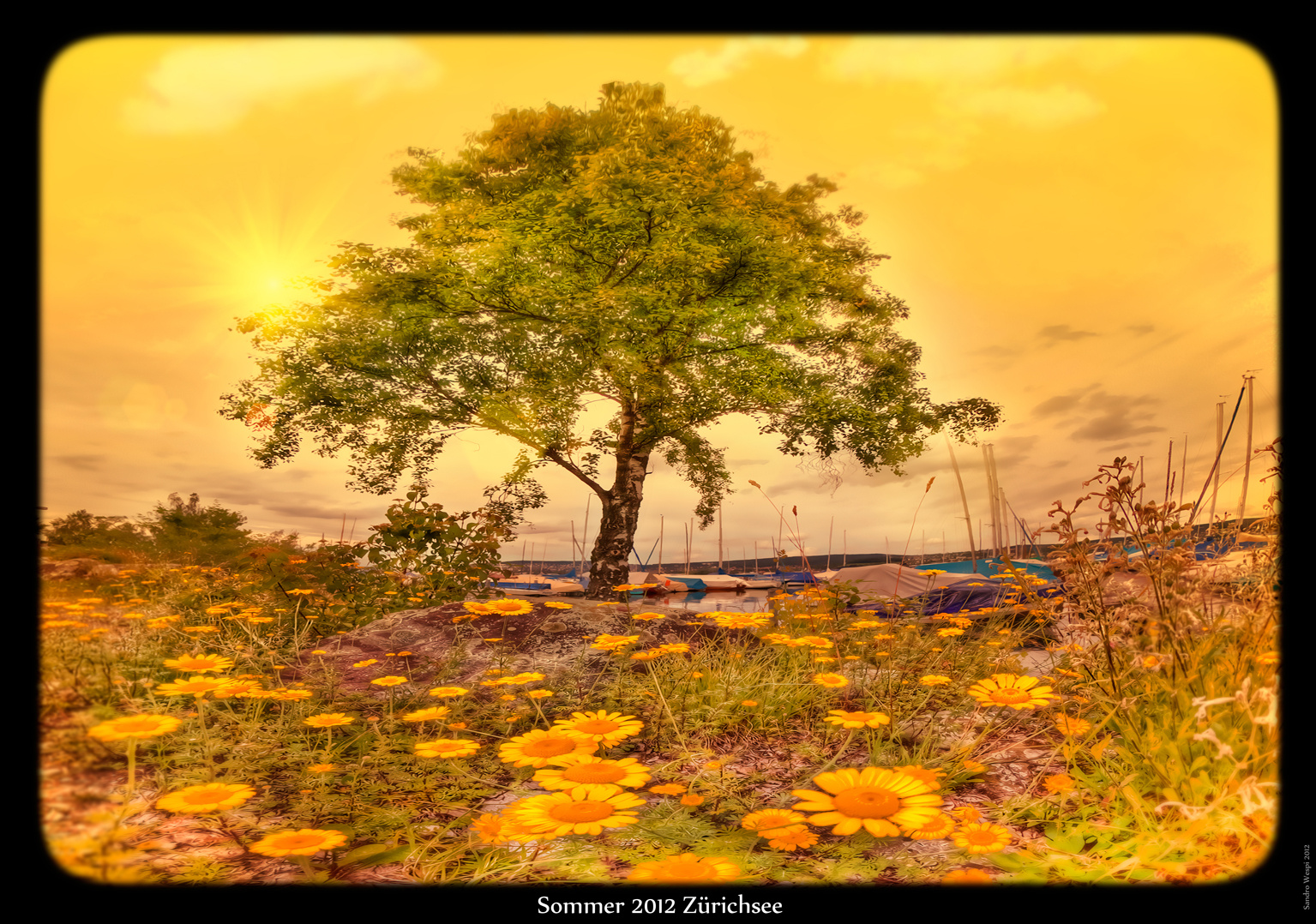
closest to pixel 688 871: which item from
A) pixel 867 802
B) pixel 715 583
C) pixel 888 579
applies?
pixel 867 802

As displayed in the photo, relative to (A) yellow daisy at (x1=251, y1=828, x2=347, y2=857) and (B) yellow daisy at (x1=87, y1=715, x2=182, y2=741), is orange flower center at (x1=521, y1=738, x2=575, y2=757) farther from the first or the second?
(B) yellow daisy at (x1=87, y1=715, x2=182, y2=741)

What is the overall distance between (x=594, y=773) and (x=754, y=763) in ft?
2.91

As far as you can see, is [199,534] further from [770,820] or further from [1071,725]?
[1071,725]

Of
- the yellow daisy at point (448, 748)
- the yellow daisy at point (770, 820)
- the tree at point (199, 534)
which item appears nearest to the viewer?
the yellow daisy at point (770, 820)

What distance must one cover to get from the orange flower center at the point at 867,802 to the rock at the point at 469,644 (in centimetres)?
182

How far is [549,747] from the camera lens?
148 cm

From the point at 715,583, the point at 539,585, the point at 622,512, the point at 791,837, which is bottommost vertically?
the point at 715,583

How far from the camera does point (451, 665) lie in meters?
3.01

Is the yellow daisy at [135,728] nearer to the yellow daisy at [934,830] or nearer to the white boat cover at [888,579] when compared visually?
the yellow daisy at [934,830]

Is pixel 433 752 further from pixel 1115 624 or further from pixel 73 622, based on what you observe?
pixel 1115 624

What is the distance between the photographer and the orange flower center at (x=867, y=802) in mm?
1201

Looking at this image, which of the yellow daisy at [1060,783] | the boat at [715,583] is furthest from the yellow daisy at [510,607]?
the boat at [715,583]

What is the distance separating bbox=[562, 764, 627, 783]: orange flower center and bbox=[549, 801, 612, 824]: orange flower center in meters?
0.08

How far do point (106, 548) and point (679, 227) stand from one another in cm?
565
